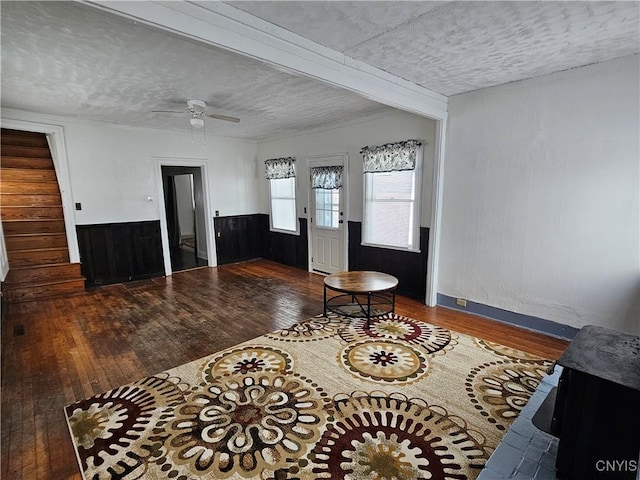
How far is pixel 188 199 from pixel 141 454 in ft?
25.8

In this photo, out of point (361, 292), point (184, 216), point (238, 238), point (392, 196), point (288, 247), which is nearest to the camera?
point (361, 292)

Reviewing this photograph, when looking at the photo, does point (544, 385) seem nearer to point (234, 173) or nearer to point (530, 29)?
point (530, 29)

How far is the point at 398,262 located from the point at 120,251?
4591 mm

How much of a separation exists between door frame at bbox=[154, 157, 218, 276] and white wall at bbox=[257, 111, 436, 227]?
1.24 metres

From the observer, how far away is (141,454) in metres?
1.82

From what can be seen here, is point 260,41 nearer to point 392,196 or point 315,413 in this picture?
point 315,413

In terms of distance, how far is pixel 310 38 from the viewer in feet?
7.18

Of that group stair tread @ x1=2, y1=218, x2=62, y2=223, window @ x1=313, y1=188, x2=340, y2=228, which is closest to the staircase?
stair tread @ x1=2, y1=218, x2=62, y2=223

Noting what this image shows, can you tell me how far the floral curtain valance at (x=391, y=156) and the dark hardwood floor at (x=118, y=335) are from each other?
1859mm

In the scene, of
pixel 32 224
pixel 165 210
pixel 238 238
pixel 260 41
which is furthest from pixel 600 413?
pixel 32 224

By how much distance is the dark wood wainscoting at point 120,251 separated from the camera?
Result: 4988mm

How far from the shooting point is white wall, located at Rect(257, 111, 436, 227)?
4.04 meters

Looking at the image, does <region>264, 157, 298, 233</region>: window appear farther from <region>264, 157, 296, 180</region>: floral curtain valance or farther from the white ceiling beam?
the white ceiling beam

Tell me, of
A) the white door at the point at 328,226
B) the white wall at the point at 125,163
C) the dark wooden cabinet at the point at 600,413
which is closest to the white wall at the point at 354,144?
the white door at the point at 328,226
